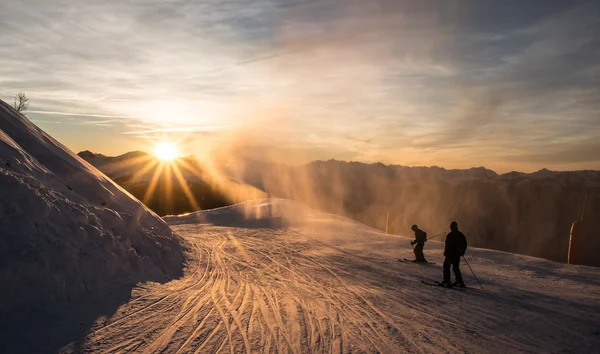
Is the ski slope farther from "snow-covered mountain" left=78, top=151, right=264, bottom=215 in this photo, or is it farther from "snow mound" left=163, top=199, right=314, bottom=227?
"snow-covered mountain" left=78, top=151, right=264, bottom=215

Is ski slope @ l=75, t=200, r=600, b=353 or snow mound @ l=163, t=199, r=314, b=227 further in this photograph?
snow mound @ l=163, t=199, r=314, b=227

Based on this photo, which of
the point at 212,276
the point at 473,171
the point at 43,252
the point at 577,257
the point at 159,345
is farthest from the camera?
the point at 473,171

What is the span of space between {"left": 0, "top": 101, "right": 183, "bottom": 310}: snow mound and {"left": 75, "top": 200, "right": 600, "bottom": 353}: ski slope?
47.5 inches

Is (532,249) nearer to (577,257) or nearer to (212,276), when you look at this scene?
(577,257)

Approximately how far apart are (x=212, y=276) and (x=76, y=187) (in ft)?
19.4

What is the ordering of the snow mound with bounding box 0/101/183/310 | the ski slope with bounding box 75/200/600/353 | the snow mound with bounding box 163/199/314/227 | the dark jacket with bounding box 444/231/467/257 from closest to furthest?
the ski slope with bounding box 75/200/600/353 → the snow mound with bounding box 0/101/183/310 → the dark jacket with bounding box 444/231/467/257 → the snow mound with bounding box 163/199/314/227

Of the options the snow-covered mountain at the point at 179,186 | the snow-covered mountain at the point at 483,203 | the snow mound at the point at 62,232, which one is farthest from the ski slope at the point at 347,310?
the snow-covered mountain at the point at 179,186

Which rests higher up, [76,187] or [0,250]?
[76,187]

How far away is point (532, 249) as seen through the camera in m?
77.1

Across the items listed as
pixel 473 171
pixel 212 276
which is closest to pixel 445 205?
pixel 473 171

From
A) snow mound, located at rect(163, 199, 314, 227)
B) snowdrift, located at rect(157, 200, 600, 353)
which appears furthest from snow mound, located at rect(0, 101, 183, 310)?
snow mound, located at rect(163, 199, 314, 227)

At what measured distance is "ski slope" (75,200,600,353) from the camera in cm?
659

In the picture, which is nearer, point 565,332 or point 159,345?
point 159,345

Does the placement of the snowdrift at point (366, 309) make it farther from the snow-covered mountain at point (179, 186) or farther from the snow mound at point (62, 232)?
the snow-covered mountain at point (179, 186)
